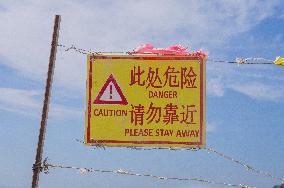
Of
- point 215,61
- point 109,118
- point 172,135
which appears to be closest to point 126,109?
point 109,118

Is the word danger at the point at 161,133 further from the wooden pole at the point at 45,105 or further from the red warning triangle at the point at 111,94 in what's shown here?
the wooden pole at the point at 45,105

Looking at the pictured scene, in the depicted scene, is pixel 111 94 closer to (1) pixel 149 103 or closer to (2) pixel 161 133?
(1) pixel 149 103

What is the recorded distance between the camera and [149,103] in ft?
27.7

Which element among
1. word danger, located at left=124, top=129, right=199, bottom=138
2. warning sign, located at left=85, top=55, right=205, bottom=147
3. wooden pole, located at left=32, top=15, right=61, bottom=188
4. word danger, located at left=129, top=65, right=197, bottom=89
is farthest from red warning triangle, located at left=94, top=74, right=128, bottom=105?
wooden pole, located at left=32, top=15, right=61, bottom=188

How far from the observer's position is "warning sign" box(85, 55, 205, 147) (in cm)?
843

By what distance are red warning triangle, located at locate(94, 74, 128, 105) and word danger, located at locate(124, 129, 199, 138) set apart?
0.58 m

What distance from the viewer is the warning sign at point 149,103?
8430 millimetres

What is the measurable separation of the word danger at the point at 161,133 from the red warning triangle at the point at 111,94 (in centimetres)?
58

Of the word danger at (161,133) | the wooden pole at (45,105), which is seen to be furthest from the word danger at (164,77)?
the wooden pole at (45,105)

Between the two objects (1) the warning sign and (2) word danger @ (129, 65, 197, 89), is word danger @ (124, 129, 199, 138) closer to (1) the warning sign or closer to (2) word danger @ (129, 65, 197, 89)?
(1) the warning sign

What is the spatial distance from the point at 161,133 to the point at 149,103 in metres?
0.62

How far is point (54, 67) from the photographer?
905 centimetres

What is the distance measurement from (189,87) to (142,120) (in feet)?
3.65

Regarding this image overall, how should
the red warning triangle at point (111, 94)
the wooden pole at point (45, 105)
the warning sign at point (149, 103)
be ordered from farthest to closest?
the wooden pole at point (45, 105) → the red warning triangle at point (111, 94) → the warning sign at point (149, 103)
